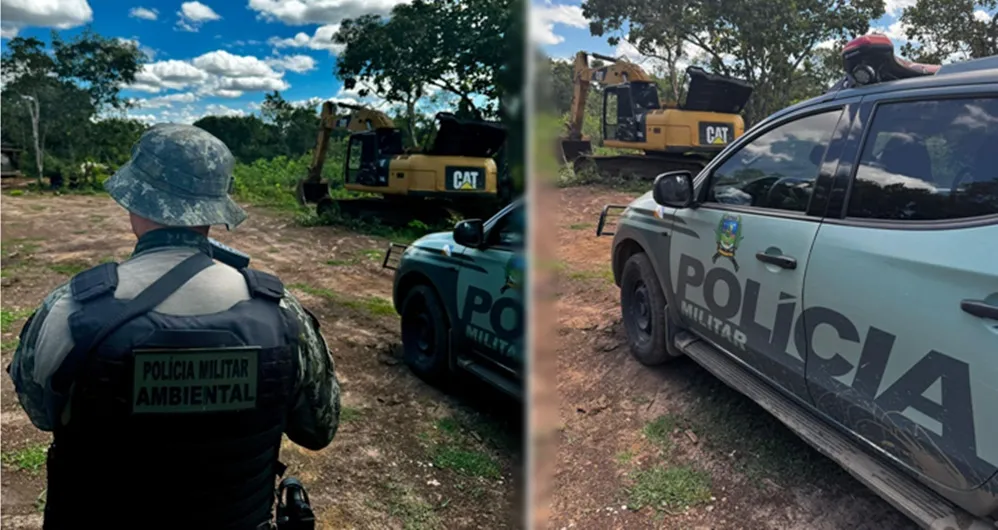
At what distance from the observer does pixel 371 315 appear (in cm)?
567

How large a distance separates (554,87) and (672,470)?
2890mm

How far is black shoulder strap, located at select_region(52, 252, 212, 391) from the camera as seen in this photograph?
4.18 feet

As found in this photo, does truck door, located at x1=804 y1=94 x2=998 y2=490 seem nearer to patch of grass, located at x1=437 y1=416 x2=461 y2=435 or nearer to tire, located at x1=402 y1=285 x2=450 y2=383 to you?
patch of grass, located at x1=437 y1=416 x2=461 y2=435

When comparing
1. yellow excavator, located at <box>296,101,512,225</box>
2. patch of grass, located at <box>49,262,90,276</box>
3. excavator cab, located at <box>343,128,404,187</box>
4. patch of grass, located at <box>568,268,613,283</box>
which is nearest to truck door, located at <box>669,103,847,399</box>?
patch of grass, located at <box>568,268,613,283</box>

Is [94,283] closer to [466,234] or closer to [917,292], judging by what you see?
[466,234]

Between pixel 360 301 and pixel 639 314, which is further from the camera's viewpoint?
pixel 360 301

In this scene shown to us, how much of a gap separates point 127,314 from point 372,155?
865 centimetres

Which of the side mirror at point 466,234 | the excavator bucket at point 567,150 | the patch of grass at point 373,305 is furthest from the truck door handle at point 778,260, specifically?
the patch of grass at point 373,305

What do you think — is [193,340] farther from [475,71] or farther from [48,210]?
[48,210]

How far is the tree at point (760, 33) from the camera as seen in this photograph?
24.3 ft

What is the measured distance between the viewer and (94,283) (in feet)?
4.32

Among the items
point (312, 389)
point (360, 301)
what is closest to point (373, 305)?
point (360, 301)

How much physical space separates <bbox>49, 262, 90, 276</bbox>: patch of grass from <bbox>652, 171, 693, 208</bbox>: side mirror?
6.65m

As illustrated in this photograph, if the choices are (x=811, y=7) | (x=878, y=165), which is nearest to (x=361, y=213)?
(x=811, y=7)
